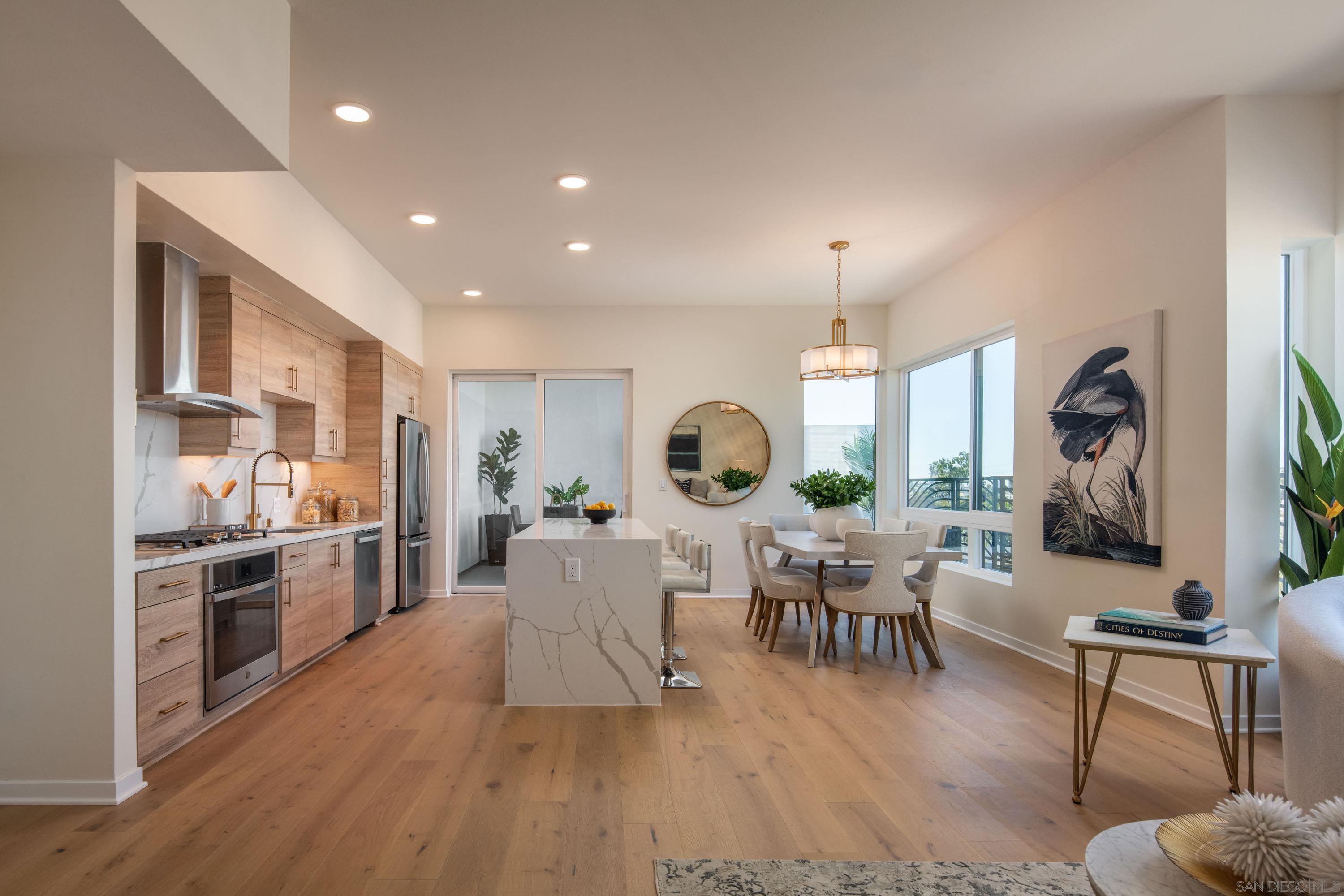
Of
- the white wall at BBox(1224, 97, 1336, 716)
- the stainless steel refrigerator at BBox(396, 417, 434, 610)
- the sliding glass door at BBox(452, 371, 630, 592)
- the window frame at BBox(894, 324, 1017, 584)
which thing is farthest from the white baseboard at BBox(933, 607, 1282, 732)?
the stainless steel refrigerator at BBox(396, 417, 434, 610)

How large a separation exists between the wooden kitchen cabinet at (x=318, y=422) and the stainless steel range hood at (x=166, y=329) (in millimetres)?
1626

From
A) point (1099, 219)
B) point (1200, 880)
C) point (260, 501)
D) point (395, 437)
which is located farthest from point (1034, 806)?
point (395, 437)

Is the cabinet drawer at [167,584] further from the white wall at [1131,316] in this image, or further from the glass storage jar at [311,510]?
the white wall at [1131,316]

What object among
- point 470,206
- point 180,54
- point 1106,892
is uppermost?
point 470,206

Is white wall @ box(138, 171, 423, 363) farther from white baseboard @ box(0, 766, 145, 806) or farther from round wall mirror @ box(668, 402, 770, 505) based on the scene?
round wall mirror @ box(668, 402, 770, 505)

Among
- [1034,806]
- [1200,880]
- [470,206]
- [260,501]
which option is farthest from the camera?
[260,501]

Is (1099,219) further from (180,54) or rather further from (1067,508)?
(180,54)

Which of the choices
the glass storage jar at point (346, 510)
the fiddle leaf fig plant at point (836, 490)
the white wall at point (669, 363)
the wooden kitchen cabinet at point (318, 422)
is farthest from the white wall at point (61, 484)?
the white wall at point (669, 363)

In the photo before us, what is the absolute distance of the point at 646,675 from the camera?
369 centimetres

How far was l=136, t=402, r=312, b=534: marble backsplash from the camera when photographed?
372 cm

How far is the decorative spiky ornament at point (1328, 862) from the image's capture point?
1.04 meters

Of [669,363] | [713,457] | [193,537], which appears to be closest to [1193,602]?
[193,537]

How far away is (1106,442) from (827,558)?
5.17ft

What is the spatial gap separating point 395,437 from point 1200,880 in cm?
590
